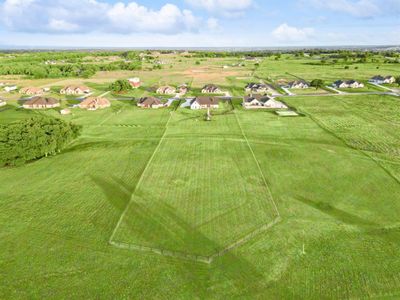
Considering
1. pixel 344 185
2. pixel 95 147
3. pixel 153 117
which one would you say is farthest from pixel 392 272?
pixel 153 117

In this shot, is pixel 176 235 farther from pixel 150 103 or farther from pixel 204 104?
pixel 150 103

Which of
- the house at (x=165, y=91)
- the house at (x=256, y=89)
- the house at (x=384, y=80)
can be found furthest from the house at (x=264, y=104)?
the house at (x=384, y=80)

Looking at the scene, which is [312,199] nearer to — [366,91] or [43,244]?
[43,244]

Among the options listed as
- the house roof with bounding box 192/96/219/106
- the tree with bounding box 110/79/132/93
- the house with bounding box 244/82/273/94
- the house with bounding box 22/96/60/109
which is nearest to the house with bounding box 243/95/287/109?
the house roof with bounding box 192/96/219/106

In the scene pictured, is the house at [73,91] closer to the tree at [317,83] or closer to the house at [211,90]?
the house at [211,90]

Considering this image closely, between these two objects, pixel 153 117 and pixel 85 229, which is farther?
pixel 153 117

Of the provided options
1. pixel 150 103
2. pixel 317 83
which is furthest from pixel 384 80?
pixel 150 103
